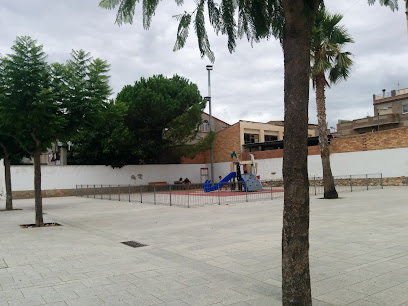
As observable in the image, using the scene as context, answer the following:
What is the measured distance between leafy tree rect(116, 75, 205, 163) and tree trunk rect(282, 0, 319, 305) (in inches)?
1152

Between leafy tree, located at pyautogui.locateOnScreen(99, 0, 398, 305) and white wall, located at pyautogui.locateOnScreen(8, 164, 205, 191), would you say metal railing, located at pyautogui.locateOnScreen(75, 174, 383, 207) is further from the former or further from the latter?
leafy tree, located at pyautogui.locateOnScreen(99, 0, 398, 305)

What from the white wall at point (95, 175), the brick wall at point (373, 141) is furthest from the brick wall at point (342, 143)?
the white wall at point (95, 175)

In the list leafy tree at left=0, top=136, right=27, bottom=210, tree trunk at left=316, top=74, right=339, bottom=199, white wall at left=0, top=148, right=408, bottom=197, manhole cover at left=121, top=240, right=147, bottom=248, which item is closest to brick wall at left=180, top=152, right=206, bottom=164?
white wall at left=0, top=148, right=408, bottom=197

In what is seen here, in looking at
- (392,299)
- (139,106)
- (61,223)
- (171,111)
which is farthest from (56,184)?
(392,299)

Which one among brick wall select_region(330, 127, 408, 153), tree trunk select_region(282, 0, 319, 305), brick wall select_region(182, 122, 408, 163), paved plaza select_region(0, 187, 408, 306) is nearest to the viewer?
tree trunk select_region(282, 0, 319, 305)

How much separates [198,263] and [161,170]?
106 ft

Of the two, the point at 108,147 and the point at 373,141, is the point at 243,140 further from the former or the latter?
the point at 108,147

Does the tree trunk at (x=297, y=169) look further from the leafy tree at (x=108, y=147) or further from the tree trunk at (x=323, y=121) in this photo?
the leafy tree at (x=108, y=147)

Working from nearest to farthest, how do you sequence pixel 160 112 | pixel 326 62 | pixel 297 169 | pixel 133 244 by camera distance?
pixel 297 169
pixel 133 244
pixel 326 62
pixel 160 112

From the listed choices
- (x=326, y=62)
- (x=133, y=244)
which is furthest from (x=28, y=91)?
(x=326, y=62)

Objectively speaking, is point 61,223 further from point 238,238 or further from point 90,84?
point 238,238

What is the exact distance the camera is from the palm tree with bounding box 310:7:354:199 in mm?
17516

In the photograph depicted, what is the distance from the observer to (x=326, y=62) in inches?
688

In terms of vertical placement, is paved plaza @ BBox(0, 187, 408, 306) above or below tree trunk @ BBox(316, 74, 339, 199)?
below
